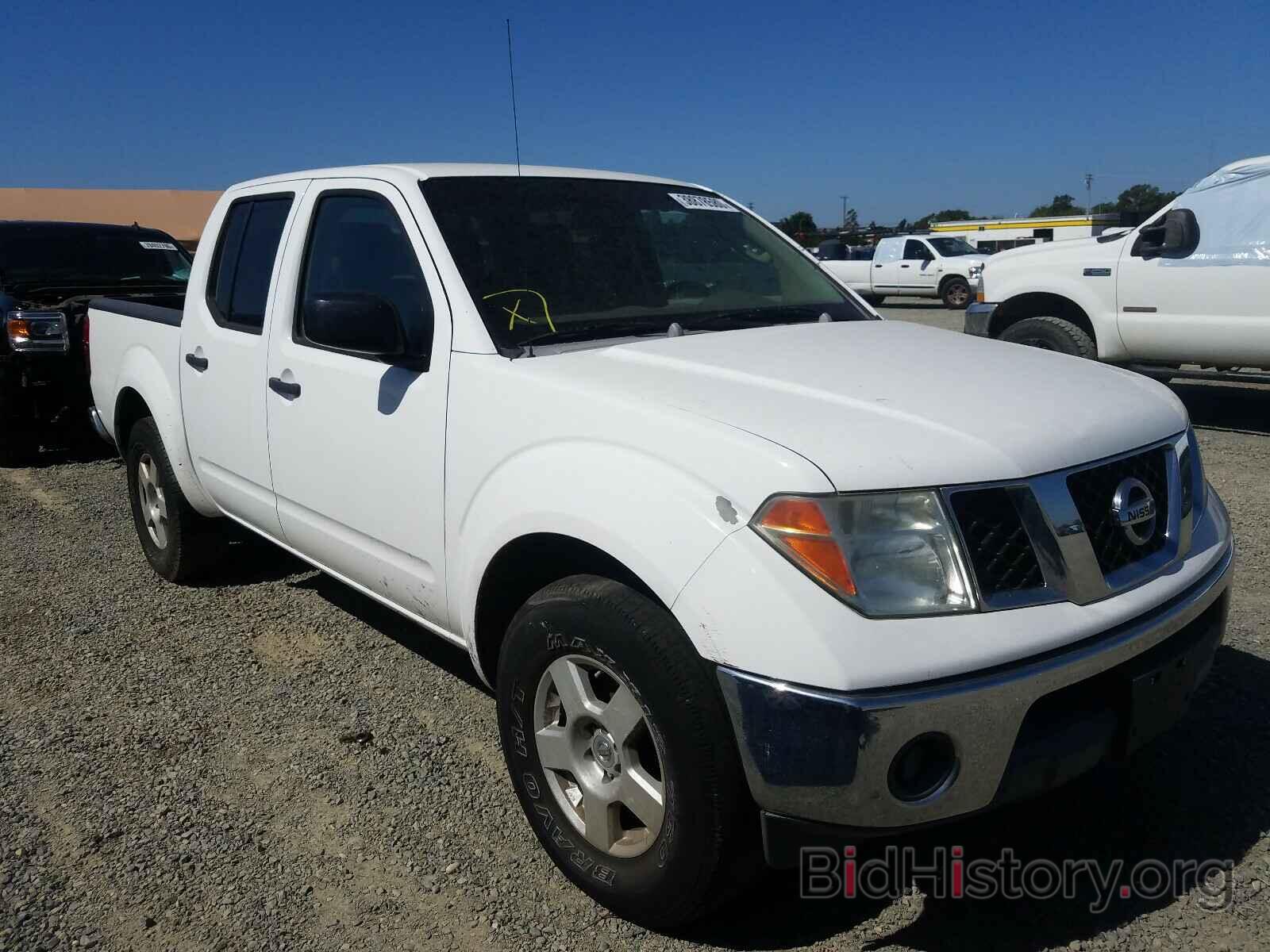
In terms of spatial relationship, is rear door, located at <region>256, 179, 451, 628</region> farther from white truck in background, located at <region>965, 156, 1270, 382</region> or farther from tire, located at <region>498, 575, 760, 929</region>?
white truck in background, located at <region>965, 156, 1270, 382</region>

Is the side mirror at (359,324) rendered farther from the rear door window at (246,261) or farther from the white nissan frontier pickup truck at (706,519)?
the rear door window at (246,261)

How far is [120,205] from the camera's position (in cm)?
4941

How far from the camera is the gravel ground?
8.03ft

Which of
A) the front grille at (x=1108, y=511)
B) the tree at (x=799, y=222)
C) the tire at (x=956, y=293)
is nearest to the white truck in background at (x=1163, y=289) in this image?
the front grille at (x=1108, y=511)

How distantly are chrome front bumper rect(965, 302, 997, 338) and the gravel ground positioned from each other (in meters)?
4.53

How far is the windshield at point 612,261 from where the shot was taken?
3.00 meters

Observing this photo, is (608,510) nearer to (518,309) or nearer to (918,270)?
(518,309)

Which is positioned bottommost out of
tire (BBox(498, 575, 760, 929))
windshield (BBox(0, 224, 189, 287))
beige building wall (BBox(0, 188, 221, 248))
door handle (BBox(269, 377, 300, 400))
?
tire (BBox(498, 575, 760, 929))

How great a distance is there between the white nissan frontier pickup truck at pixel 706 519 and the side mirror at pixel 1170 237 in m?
5.04

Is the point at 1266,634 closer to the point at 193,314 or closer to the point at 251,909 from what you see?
the point at 251,909

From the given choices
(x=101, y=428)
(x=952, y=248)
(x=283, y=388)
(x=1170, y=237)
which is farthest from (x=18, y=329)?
(x=952, y=248)

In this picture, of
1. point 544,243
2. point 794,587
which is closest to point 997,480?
point 794,587

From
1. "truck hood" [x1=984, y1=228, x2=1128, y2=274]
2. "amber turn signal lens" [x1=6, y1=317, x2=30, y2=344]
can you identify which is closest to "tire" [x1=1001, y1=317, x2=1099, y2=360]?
"truck hood" [x1=984, y1=228, x2=1128, y2=274]

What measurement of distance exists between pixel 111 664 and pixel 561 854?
2423 millimetres
